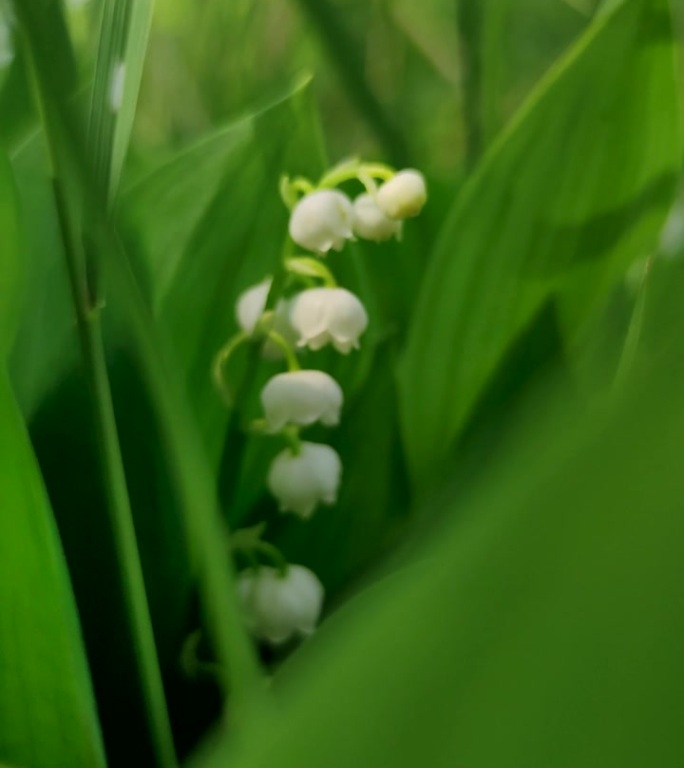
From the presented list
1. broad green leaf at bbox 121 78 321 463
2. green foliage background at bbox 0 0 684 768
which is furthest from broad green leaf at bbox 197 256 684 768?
broad green leaf at bbox 121 78 321 463

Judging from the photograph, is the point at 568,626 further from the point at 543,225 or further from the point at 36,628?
the point at 543,225

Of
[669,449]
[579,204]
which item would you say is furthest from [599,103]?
[669,449]

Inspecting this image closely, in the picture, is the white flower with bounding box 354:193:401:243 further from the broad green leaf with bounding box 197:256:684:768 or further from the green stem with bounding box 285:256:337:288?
the broad green leaf with bounding box 197:256:684:768

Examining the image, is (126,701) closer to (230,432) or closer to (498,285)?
(230,432)

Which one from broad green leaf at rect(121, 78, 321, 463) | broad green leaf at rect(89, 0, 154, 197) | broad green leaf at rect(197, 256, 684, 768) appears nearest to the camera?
broad green leaf at rect(197, 256, 684, 768)

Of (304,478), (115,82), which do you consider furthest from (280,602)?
(115,82)

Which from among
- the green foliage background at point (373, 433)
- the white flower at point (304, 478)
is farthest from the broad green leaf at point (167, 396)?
the white flower at point (304, 478)
